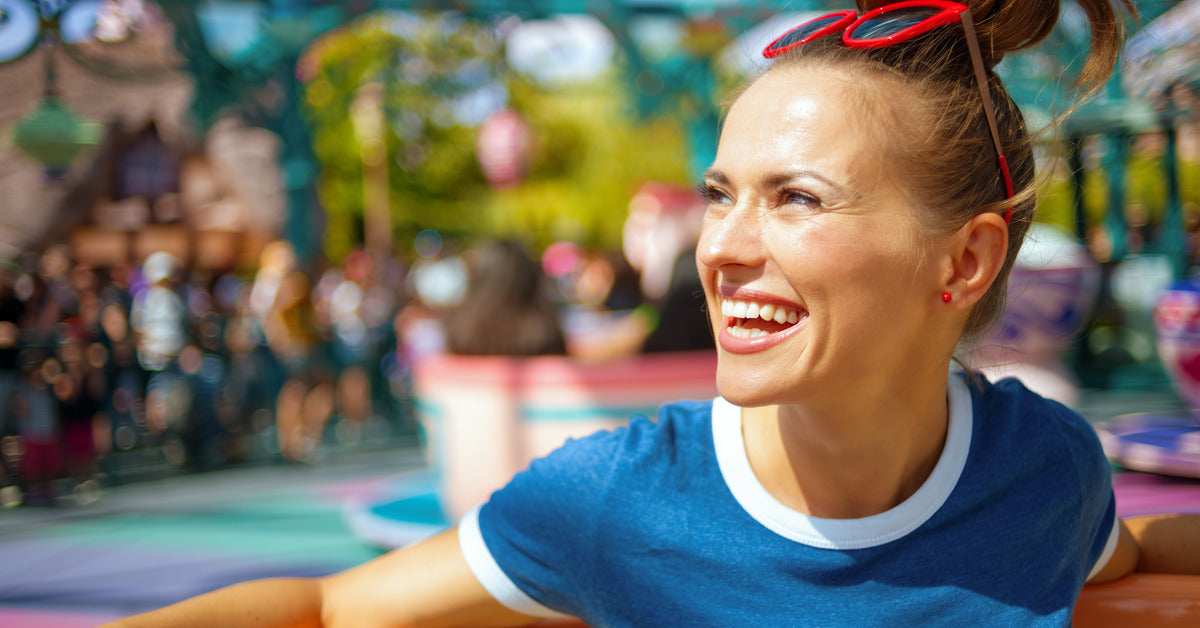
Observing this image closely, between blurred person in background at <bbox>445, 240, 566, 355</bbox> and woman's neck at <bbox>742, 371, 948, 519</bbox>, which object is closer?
woman's neck at <bbox>742, 371, 948, 519</bbox>

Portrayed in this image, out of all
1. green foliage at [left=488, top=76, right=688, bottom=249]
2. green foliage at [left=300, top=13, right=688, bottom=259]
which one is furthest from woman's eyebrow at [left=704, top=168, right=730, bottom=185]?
green foliage at [left=488, top=76, right=688, bottom=249]

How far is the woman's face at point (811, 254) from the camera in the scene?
0.94 m

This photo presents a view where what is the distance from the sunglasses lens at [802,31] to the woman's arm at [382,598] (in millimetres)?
667

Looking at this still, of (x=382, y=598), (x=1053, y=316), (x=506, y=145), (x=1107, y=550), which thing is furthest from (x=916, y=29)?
(x=506, y=145)

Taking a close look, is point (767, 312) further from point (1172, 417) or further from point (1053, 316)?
point (1053, 316)

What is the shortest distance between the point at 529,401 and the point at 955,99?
102 inches

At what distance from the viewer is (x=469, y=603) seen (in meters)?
1.05

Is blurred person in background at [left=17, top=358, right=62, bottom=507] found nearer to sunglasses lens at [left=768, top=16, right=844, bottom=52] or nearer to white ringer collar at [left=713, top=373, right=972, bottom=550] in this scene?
white ringer collar at [left=713, top=373, right=972, bottom=550]

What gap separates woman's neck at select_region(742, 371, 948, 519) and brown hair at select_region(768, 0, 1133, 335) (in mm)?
208

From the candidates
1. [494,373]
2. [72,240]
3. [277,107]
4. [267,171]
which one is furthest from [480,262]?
[267,171]

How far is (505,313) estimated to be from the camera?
12.3ft

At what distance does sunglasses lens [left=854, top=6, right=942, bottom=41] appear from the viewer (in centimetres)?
99

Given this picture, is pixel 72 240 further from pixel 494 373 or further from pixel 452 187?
pixel 494 373

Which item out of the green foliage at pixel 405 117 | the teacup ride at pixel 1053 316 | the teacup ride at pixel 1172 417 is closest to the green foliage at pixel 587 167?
the green foliage at pixel 405 117
